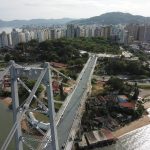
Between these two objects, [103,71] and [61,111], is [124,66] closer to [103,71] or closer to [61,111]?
[103,71]

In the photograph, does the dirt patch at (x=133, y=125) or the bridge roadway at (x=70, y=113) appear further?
the dirt patch at (x=133, y=125)

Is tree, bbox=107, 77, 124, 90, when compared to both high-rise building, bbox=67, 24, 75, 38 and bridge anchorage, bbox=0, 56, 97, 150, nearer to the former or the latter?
bridge anchorage, bbox=0, 56, 97, 150

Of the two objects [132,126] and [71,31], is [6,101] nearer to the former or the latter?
[132,126]

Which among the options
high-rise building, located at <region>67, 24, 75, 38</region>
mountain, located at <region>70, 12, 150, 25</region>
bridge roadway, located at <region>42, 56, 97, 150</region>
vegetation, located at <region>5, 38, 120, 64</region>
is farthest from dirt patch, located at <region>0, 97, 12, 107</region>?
mountain, located at <region>70, 12, 150, 25</region>

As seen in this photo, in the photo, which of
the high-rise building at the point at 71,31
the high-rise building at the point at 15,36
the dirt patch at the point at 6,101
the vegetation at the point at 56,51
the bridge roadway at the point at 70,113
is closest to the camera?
the bridge roadway at the point at 70,113

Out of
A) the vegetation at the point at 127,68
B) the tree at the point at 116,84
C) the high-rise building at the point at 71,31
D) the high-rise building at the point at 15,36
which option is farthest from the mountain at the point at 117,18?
the tree at the point at 116,84

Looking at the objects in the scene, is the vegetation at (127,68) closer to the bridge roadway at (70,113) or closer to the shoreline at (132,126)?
the bridge roadway at (70,113)

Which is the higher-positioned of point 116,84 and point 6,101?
point 116,84

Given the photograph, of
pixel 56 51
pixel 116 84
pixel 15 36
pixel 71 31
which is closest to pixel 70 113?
pixel 116 84

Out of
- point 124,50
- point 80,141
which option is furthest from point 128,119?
point 124,50
